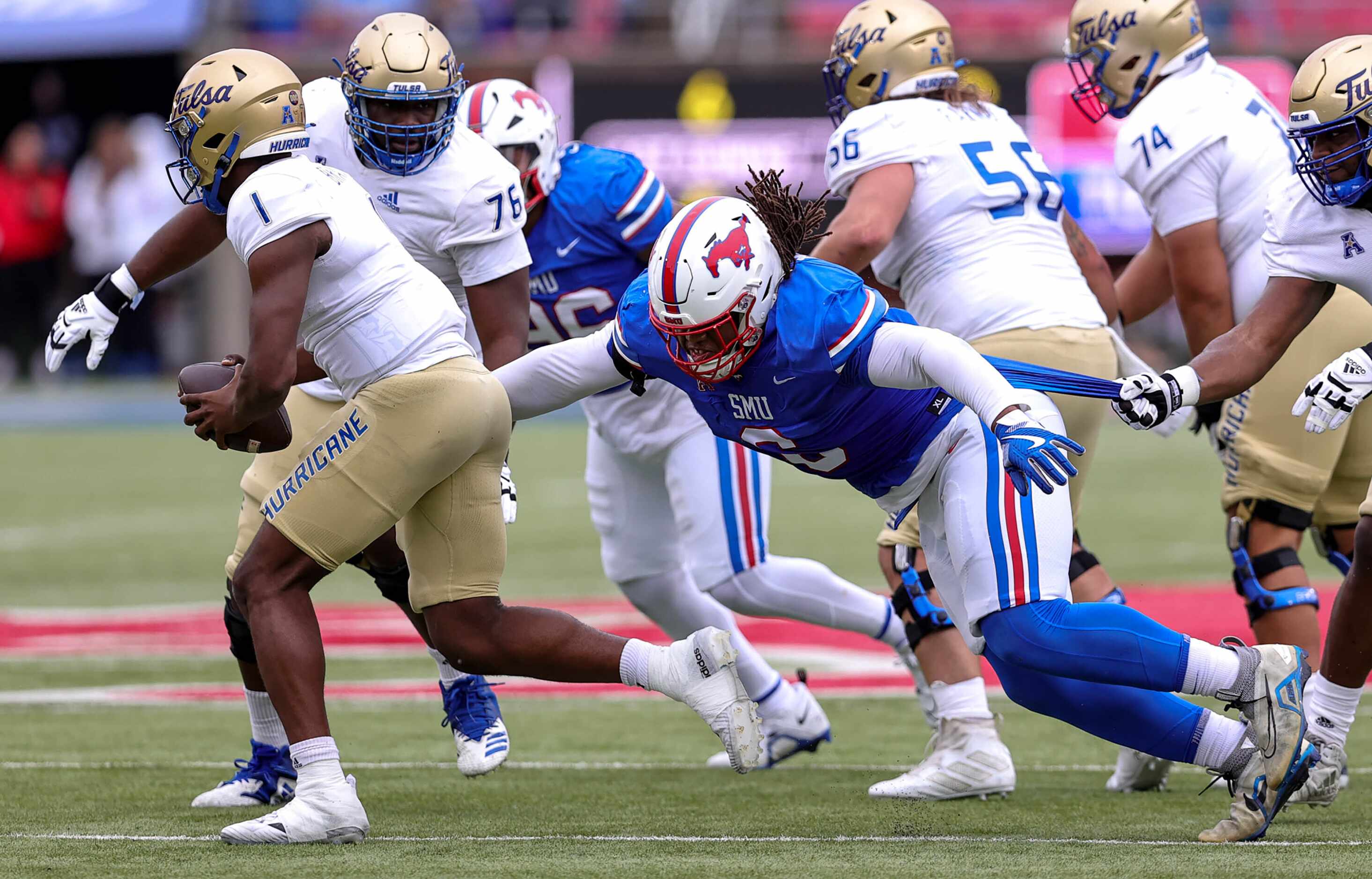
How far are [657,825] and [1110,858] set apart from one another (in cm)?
105

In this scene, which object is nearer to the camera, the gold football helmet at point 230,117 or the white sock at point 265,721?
the gold football helmet at point 230,117

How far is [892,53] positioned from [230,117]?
6.12 feet

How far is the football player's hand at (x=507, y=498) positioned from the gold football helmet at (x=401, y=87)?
839mm

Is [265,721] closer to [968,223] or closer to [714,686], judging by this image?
[714,686]

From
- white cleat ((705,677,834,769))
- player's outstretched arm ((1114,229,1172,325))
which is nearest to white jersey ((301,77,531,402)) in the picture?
white cleat ((705,677,834,769))

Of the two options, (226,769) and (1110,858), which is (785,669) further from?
(1110,858)

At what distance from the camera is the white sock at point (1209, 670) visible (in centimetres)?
383

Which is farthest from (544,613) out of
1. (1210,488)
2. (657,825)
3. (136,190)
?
(136,190)

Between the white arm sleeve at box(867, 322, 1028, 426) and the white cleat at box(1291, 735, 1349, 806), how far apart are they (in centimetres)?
123

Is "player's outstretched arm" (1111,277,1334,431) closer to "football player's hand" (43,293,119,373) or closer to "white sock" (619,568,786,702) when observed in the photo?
"white sock" (619,568,786,702)

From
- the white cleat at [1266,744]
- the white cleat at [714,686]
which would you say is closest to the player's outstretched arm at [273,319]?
the white cleat at [714,686]

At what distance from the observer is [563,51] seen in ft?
63.2

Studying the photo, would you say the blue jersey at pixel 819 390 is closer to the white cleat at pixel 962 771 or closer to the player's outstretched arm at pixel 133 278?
the white cleat at pixel 962 771

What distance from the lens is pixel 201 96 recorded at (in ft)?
13.4
